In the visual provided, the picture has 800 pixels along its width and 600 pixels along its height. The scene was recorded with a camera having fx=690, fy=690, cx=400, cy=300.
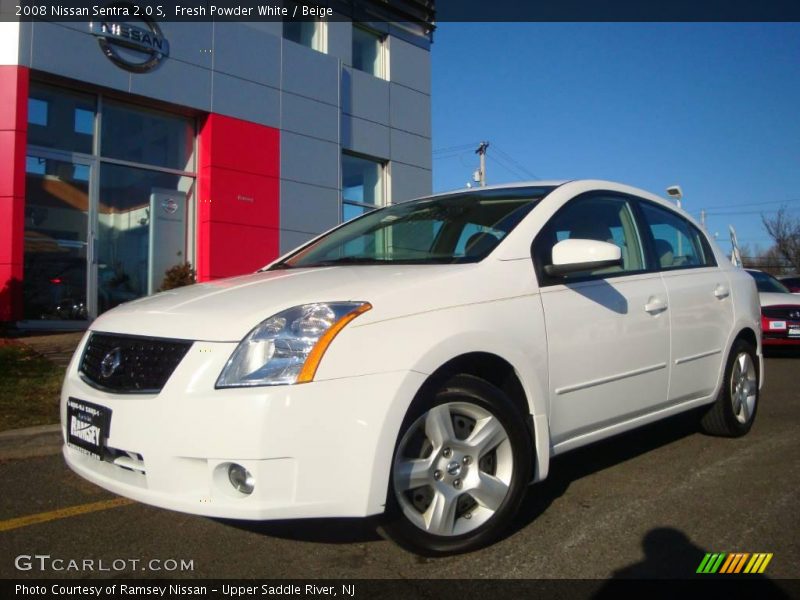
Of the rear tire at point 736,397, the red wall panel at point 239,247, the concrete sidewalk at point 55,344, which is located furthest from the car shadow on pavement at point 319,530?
the red wall panel at point 239,247

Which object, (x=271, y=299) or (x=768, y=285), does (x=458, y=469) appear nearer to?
(x=271, y=299)

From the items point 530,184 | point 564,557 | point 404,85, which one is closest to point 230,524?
point 564,557

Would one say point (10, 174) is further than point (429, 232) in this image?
Yes

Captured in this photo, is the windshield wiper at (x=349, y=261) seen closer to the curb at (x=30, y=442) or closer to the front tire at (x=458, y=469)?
the front tire at (x=458, y=469)

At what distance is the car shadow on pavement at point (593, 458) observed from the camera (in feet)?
11.0

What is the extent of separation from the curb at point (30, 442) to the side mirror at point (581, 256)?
330cm

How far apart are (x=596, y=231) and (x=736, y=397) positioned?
1.76 m

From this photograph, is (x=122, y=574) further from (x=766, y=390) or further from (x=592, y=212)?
(x=766, y=390)

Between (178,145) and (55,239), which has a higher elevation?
(178,145)

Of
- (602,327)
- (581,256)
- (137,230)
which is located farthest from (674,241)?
(137,230)

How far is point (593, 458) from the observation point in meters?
4.21

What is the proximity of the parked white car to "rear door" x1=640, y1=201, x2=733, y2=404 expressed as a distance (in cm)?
13

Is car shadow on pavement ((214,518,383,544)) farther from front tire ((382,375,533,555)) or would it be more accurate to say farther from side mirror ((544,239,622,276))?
side mirror ((544,239,622,276))
